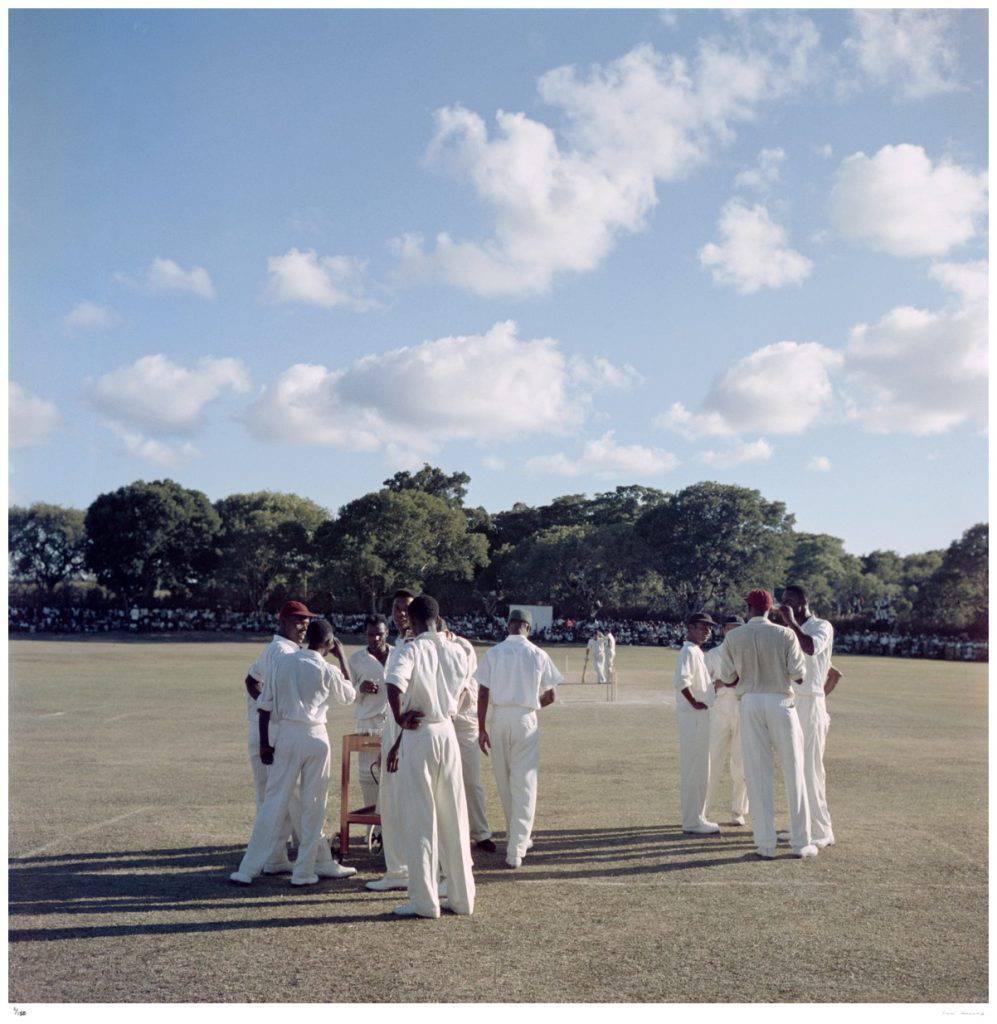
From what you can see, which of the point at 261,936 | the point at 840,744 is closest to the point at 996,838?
the point at 261,936

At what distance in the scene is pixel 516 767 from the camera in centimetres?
795

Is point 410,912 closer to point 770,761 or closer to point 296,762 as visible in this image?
point 296,762

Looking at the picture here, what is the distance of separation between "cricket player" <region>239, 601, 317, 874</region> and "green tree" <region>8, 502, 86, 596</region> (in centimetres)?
6675

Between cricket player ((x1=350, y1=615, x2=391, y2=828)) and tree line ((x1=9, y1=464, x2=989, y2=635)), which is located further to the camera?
tree line ((x1=9, y1=464, x2=989, y2=635))

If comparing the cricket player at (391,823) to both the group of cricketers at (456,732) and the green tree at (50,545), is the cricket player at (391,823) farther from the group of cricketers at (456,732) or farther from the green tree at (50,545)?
the green tree at (50,545)

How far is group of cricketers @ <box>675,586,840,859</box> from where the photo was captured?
8070mm

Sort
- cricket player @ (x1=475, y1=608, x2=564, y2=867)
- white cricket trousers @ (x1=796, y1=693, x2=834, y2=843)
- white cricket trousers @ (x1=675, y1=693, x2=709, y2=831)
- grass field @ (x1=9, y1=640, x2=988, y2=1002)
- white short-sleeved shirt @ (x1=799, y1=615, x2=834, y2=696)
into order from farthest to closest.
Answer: white cricket trousers @ (x1=675, y1=693, x2=709, y2=831)
white short-sleeved shirt @ (x1=799, y1=615, x2=834, y2=696)
white cricket trousers @ (x1=796, y1=693, x2=834, y2=843)
cricket player @ (x1=475, y1=608, x2=564, y2=867)
grass field @ (x1=9, y1=640, x2=988, y2=1002)

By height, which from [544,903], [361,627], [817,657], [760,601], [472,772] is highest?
[760,601]

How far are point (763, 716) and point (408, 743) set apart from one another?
10.5 feet

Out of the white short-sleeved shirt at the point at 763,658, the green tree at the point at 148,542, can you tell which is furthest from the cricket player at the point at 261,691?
the green tree at the point at 148,542

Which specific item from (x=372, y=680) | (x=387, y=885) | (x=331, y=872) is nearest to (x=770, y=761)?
(x=387, y=885)

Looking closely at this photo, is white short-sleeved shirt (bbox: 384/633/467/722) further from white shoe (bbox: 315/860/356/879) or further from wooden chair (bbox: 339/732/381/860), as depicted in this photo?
white shoe (bbox: 315/860/356/879)

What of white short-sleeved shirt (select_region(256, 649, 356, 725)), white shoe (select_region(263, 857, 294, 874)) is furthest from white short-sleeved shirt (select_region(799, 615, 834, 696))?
white shoe (select_region(263, 857, 294, 874))

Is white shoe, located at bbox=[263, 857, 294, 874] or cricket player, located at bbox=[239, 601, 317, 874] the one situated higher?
cricket player, located at bbox=[239, 601, 317, 874]
